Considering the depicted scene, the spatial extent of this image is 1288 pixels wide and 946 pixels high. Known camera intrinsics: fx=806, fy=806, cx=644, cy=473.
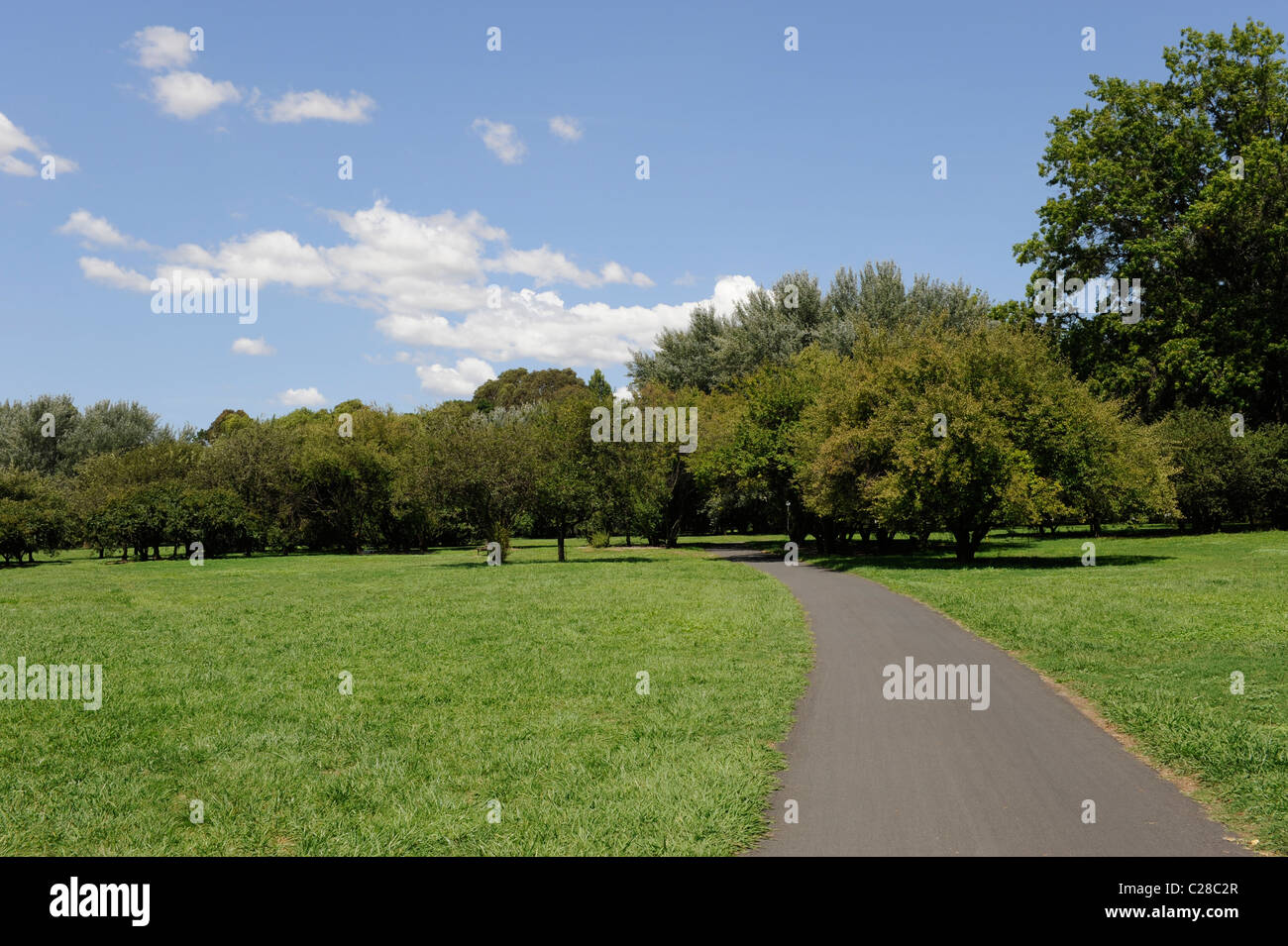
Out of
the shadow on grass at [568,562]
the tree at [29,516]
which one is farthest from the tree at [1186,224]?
the tree at [29,516]

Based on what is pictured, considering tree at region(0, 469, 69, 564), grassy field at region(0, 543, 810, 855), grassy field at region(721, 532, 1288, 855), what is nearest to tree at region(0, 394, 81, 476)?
tree at region(0, 469, 69, 564)

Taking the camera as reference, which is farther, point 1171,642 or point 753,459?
point 753,459

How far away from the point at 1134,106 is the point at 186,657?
148ft

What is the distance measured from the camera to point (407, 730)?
29.6 feet

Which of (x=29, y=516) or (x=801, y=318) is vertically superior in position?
(x=801, y=318)

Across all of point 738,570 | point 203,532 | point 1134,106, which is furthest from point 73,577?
point 1134,106

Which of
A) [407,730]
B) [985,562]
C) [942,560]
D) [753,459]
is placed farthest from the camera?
[753,459]

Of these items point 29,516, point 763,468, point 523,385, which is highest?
point 523,385

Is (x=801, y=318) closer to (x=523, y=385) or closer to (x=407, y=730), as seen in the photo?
(x=407, y=730)

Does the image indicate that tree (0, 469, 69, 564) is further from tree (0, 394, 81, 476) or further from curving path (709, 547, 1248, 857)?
curving path (709, 547, 1248, 857)

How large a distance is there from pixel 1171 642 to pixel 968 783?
28.0ft

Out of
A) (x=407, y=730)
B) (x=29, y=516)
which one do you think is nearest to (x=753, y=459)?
(x=407, y=730)

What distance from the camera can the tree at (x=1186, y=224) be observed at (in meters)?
35.8

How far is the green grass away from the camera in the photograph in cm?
727
